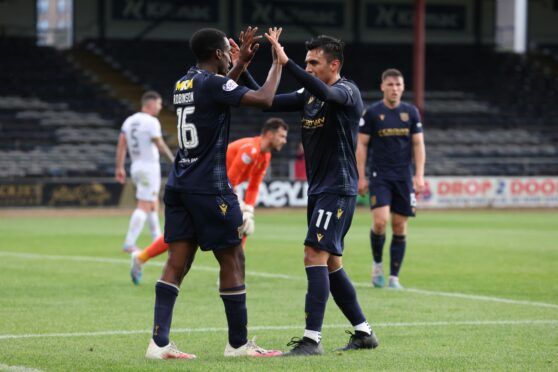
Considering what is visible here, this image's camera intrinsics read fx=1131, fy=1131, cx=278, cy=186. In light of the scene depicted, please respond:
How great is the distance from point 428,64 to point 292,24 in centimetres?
583

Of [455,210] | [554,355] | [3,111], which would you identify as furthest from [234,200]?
[3,111]

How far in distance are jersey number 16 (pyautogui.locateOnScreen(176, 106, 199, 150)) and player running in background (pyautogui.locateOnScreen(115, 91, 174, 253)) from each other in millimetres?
9008

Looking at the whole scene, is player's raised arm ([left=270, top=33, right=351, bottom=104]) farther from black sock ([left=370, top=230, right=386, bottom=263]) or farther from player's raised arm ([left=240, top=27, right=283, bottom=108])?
black sock ([left=370, top=230, right=386, bottom=263])

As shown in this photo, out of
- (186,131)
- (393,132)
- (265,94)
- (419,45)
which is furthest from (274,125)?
(419,45)

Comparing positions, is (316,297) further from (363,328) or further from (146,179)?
(146,179)

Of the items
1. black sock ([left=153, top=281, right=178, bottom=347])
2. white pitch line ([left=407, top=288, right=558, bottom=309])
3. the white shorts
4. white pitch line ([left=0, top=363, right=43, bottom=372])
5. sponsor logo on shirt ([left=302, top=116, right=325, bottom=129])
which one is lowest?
white pitch line ([left=407, top=288, right=558, bottom=309])

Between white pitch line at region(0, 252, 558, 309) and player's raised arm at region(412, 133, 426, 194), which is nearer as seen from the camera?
white pitch line at region(0, 252, 558, 309)

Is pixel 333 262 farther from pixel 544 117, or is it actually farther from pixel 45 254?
pixel 544 117

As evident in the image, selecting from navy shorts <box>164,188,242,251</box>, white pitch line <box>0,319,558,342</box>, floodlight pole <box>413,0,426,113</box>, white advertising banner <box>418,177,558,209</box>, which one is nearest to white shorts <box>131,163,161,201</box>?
white pitch line <box>0,319,558,342</box>

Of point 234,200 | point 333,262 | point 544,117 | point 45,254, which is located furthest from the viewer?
point 544,117

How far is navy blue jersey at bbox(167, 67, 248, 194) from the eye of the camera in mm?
7340

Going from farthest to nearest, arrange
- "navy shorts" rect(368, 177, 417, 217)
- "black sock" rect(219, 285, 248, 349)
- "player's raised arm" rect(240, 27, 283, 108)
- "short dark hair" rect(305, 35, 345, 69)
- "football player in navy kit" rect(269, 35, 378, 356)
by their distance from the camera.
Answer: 1. "navy shorts" rect(368, 177, 417, 217)
2. "short dark hair" rect(305, 35, 345, 69)
3. "football player in navy kit" rect(269, 35, 378, 356)
4. "black sock" rect(219, 285, 248, 349)
5. "player's raised arm" rect(240, 27, 283, 108)

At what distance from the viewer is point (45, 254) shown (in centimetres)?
1642

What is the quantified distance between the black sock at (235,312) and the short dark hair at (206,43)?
1.56 meters
